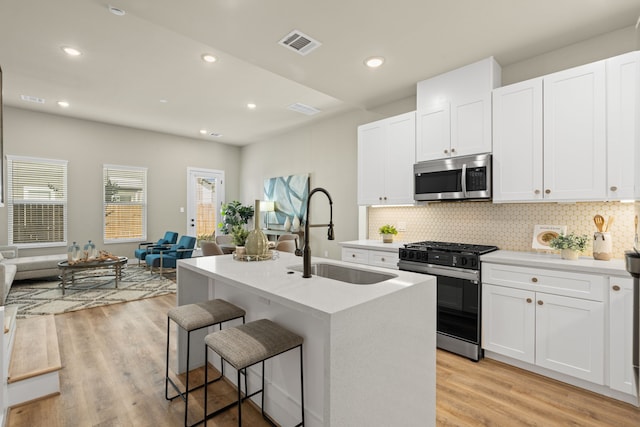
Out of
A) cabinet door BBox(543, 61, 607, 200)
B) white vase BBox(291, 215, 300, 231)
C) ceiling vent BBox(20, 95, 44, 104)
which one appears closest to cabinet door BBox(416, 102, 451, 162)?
cabinet door BBox(543, 61, 607, 200)

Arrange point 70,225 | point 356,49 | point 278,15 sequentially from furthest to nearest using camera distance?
point 70,225, point 356,49, point 278,15

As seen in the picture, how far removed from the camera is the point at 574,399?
6.91ft

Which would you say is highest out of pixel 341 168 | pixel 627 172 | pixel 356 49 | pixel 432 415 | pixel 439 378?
pixel 356 49

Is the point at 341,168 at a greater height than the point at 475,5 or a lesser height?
lesser

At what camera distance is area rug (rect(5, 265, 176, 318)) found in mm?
3969

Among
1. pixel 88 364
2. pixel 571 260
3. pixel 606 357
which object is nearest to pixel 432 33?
pixel 571 260

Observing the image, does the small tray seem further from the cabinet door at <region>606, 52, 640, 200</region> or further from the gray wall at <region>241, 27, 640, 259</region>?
the cabinet door at <region>606, 52, 640, 200</region>

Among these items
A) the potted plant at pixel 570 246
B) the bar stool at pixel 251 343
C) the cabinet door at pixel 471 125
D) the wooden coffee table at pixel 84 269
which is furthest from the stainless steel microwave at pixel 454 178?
the wooden coffee table at pixel 84 269

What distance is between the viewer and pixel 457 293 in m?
2.77

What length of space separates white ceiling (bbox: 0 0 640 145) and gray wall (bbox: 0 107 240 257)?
0.79 meters

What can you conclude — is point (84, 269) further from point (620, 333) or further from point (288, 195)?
point (620, 333)

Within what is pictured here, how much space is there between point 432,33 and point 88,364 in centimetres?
400

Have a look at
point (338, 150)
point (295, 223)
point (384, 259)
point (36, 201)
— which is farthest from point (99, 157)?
point (384, 259)

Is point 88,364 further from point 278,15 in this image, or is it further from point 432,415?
point 278,15
